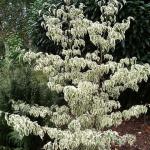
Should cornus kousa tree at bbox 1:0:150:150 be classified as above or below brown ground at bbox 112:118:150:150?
above

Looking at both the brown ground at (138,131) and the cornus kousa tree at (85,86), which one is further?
the brown ground at (138,131)

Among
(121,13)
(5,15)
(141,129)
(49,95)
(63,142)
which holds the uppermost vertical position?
(121,13)

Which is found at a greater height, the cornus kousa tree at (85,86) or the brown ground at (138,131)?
the cornus kousa tree at (85,86)

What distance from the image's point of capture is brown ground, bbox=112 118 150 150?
25.4 ft

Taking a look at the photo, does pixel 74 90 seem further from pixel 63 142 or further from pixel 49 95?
pixel 49 95

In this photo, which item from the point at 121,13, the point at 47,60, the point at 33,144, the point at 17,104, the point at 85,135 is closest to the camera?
the point at 85,135

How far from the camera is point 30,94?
295 inches

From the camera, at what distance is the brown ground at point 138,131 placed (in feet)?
25.4

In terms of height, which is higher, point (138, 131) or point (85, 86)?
point (85, 86)

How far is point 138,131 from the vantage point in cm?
830

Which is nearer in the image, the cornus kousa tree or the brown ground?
the cornus kousa tree

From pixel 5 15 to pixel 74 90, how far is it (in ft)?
39.7

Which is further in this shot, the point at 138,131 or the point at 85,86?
the point at 138,131

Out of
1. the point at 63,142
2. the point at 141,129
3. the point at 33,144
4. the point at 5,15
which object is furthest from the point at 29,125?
the point at 5,15
